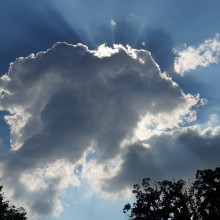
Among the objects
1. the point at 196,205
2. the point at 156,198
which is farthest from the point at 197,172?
the point at 156,198

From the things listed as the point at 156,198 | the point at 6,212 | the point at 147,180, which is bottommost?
the point at 6,212

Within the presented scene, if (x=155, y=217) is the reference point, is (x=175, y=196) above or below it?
above

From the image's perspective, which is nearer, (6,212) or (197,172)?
(6,212)

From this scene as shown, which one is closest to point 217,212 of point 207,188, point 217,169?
point 207,188

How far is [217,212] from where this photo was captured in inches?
1634

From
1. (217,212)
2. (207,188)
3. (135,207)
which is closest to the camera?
(217,212)

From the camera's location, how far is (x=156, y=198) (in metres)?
47.2

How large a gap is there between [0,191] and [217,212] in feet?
125

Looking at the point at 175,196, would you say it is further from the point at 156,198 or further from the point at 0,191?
the point at 0,191

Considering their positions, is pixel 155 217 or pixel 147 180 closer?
pixel 155 217

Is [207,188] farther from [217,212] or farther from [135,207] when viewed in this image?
[135,207]

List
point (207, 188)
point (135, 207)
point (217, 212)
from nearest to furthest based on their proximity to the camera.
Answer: point (217, 212)
point (207, 188)
point (135, 207)

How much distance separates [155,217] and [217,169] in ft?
47.2

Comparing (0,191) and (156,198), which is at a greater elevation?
(156,198)
